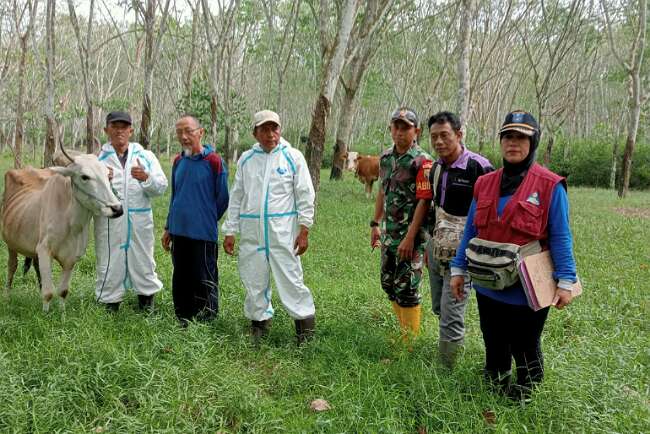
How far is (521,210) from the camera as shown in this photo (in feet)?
8.60

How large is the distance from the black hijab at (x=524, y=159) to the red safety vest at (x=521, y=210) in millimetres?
31

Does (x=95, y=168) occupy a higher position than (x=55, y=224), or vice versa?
(x=95, y=168)

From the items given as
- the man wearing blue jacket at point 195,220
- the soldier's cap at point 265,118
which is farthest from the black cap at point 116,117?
the soldier's cap at point 265,118

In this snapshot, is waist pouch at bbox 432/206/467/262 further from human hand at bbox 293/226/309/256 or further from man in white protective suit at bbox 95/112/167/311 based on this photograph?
man in white protective suit at bbox 95/112/167/311

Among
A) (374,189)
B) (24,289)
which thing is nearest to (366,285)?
(24,289)

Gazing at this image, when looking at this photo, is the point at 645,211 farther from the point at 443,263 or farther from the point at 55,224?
the point at 55,224

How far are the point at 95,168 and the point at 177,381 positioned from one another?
5.80 feet

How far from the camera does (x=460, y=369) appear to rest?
334cm

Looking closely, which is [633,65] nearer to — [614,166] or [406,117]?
[614,166]

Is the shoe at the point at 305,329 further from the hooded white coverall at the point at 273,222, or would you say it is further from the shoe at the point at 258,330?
the shoe at the point at 258,330

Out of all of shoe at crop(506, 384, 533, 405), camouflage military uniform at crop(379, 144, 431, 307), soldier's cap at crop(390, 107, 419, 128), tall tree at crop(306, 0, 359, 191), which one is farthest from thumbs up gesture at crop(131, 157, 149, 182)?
tall tree at crop(306, 0, 359, 191)

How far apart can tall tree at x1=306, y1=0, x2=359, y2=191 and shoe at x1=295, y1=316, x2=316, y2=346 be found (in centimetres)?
575

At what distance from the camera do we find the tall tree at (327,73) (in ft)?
27.5

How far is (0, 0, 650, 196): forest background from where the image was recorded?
11.1m
